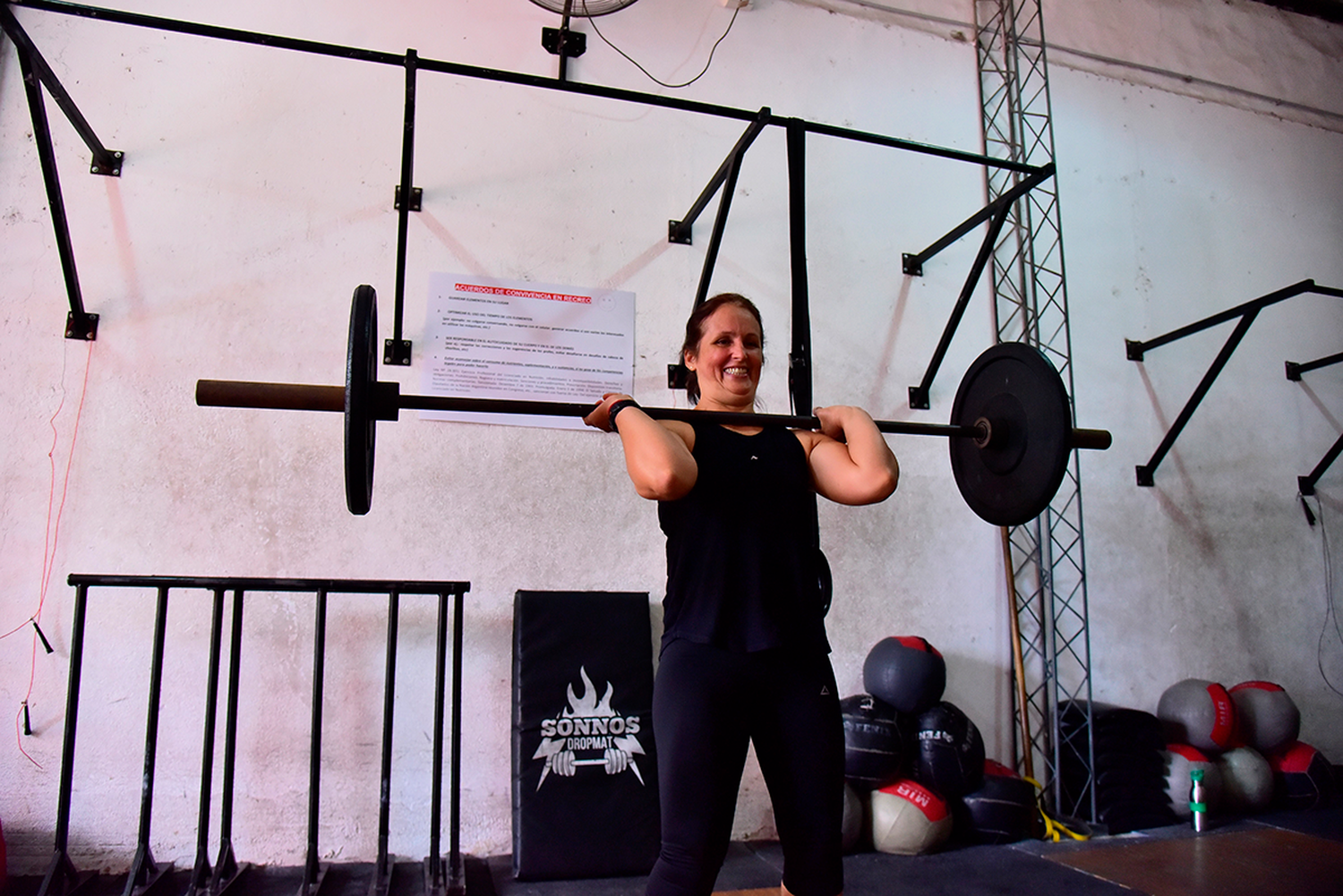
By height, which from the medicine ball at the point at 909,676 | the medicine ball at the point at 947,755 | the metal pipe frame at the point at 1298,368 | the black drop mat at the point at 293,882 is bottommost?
the black drop mat at the point at 293,882

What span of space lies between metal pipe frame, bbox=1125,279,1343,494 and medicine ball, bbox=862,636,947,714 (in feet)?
4.38

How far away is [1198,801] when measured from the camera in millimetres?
2703

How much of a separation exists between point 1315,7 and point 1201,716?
3590 mm

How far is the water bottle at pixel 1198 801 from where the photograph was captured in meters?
2.69

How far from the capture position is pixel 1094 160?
3.47 m

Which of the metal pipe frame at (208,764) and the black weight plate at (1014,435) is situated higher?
the black weight plate at (1014,435)

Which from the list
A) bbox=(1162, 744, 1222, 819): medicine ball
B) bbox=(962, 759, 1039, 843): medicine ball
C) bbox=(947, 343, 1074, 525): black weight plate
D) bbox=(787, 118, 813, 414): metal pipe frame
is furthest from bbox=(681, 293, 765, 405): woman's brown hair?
bbox=(1162, 744, 1222, 819): medicine ball

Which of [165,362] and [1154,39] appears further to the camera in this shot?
[1154,39]

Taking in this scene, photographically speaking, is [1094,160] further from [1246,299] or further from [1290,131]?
[1290,131]

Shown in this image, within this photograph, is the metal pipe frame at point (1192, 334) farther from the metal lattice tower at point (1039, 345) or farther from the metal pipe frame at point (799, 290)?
the metal pipe frame at point (799, 290)

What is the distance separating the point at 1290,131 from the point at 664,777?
438 cm

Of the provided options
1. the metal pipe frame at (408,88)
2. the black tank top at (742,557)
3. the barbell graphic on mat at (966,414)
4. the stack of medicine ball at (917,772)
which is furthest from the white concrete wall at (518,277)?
the black tank top at (742,557)

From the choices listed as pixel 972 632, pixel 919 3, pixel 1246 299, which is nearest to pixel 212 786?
pixel 972 632

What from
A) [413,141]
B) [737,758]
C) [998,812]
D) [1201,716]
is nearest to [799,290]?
[737,758]
